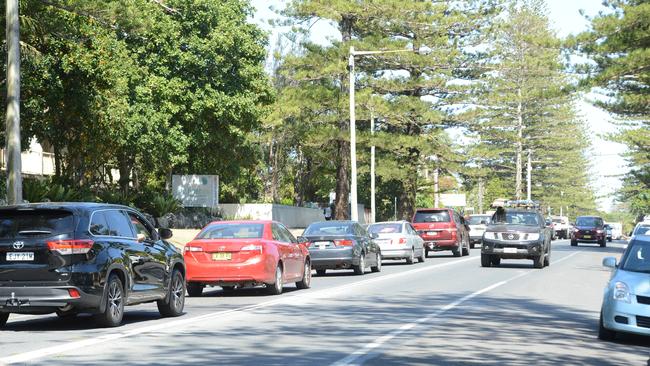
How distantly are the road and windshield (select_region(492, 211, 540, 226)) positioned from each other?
10146mm

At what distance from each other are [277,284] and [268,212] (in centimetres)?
4142

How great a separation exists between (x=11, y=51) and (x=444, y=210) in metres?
24.1

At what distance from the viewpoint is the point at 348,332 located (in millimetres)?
14453

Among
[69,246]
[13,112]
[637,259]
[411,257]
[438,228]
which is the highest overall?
[13,112]

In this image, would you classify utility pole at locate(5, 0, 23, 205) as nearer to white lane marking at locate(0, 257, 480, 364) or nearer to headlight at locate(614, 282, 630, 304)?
white lane marking at locate(0, 257, 480, 364)

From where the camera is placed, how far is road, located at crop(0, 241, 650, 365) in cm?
1181

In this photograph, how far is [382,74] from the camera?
208ft

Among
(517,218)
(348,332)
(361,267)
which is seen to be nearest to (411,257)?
(517,218)

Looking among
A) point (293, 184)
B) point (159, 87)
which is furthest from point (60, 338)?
point (293, 184)

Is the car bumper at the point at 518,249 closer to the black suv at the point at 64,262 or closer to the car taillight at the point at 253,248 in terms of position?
the car taillight at the point at 253,248

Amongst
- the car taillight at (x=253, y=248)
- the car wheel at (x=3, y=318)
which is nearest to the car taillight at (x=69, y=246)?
the car wheel at (x=3, y=318)

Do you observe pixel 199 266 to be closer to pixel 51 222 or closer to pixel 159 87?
pixel 51 222

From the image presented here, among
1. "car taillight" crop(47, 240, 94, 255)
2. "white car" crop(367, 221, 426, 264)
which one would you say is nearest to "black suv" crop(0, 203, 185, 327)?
"car taillight" crop(47, 240, 94, 255)

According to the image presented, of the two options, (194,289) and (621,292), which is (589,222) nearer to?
(194,289)
